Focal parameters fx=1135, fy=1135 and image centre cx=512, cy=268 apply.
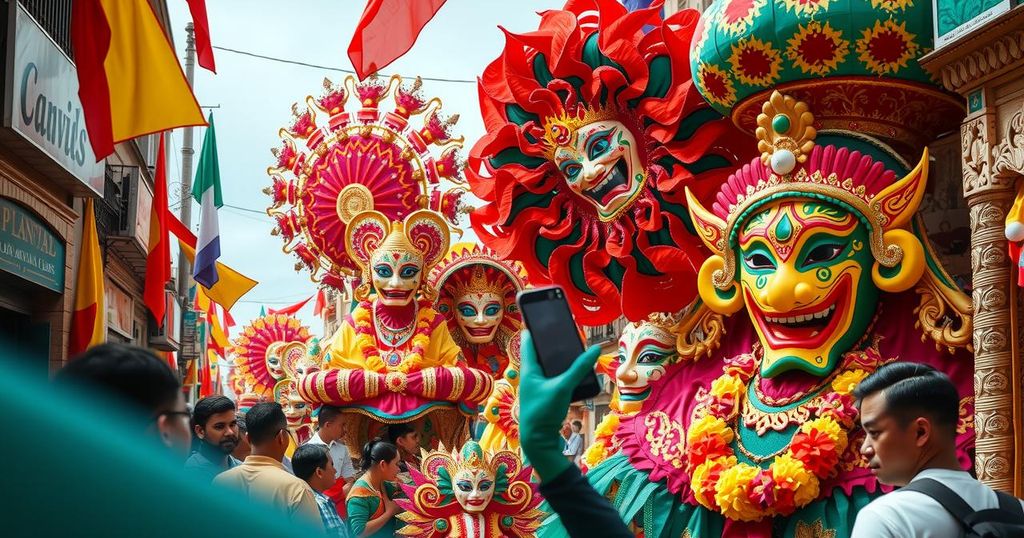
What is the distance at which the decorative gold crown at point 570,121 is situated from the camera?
267 inches

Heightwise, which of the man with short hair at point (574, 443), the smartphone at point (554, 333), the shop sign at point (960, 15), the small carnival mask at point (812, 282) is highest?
the shop sign at point (960, 15)

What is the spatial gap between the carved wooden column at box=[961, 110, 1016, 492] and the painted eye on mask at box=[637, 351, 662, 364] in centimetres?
196

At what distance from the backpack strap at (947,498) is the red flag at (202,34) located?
255 inches

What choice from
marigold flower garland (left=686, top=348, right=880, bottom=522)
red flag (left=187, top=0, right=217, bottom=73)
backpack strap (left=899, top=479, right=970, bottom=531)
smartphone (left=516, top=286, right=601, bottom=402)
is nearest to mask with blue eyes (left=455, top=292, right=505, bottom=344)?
red flag (left=187, top=0, right=217, bottom=73)

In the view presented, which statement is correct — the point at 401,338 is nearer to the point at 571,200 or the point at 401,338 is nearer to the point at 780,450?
the point at 571,200

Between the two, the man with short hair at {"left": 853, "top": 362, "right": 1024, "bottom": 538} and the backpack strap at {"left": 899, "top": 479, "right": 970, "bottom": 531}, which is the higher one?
the man with short hair at {"left": 853, "top": 362, "right": 1024, "bottom": 538}

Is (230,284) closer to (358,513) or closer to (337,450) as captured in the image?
(337,450)

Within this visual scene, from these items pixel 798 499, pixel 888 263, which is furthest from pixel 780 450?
pixel 888 263

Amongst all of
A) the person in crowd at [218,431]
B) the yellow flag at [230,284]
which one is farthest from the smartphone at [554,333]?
the yellow flag at [230,284]

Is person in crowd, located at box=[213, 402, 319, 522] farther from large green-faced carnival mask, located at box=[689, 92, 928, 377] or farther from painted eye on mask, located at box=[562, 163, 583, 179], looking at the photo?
painted eye on mask, located at box=[562, 163, 583, 179]

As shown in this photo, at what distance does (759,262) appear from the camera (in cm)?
552

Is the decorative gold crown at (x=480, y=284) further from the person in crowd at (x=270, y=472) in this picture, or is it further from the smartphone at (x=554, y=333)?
the smartphone at (x=554, y=333)

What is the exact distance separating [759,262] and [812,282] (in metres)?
0.33

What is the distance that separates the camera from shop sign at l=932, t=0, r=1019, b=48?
4.65 m
